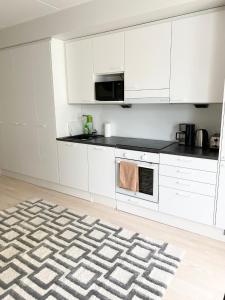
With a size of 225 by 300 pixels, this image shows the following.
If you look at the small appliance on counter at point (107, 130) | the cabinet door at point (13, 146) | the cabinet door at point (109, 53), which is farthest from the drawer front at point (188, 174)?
the cabinet door at point (13, 146)

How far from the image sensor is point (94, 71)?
3035mm

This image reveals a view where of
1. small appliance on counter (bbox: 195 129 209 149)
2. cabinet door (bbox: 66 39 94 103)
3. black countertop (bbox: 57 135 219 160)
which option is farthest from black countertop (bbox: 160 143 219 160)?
cabinet door (bbox: 66 39 94 103)

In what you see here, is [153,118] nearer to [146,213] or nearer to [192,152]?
[192,152]

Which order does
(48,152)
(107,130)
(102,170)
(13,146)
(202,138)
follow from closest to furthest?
(202,138)
(102,170)
(107,130)
(48,152)
(13,146)

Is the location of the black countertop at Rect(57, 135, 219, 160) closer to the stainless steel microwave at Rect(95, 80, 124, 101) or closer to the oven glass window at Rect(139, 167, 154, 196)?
the oven glass window at Rect(139, 167, 154, 196)

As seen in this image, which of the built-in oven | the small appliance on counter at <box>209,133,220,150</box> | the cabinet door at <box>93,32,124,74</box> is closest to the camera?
the small appliance on counter at <box>209,133,220,150</box>

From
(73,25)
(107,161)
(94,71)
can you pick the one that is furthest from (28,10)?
(107,161)

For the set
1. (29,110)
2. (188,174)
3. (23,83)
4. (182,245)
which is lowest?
(182,245)

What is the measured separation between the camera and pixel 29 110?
11.7ft

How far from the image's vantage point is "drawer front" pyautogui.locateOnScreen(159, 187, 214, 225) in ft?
7.35

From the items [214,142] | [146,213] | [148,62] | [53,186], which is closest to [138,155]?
[146,213]

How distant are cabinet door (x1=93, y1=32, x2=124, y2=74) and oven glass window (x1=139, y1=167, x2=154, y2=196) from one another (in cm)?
126

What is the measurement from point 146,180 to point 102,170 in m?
0.62

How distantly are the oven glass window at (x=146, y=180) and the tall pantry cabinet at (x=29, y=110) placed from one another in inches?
55.8
